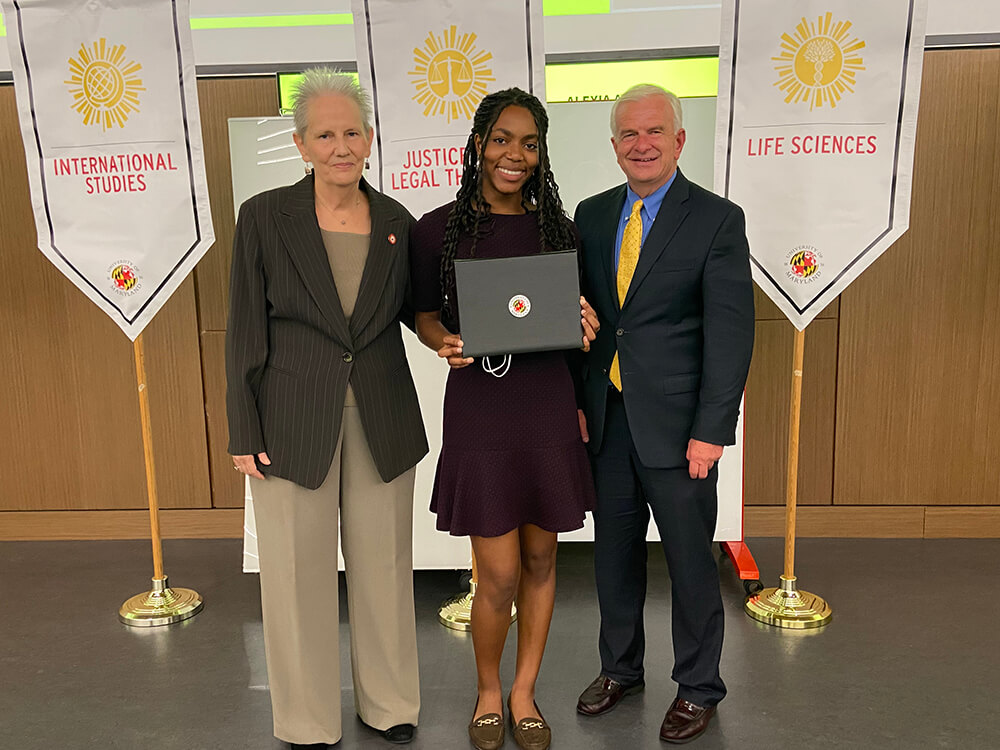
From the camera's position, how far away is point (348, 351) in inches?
85.4

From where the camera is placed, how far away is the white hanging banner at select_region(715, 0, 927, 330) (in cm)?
287

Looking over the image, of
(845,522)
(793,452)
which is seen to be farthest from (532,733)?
(845,522)

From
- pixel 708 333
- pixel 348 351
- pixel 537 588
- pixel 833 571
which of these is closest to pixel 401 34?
pixel 348 351

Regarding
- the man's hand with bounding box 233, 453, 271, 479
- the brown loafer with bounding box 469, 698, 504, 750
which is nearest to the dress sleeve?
the man's hand with bounding box 233, 453, 271, 479

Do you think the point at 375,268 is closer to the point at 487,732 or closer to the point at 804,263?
the point at 487,732

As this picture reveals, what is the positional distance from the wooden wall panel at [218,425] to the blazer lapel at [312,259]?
1.88 m

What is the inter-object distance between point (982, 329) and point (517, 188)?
8.63ft

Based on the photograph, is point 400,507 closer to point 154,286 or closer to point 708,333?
point 708,333

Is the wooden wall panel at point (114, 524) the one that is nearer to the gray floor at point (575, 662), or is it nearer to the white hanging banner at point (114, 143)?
the gray floor at point (575, 662)

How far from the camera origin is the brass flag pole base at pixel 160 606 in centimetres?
323

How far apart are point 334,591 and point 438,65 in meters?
1.75

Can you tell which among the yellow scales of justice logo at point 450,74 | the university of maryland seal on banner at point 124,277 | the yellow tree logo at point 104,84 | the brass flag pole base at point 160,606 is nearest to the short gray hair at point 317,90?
the yellow scales of justice logo at point 450,74

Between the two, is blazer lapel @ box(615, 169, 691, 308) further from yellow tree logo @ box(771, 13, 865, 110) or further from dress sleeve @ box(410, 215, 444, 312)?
yellow tree logo @ box(771, 13, 865, 110)

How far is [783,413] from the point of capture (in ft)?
12.7
